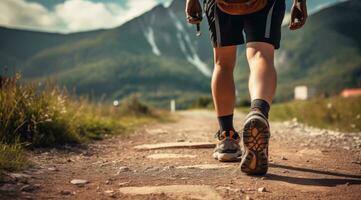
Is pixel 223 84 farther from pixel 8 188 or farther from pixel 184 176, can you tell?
pixel 8 188

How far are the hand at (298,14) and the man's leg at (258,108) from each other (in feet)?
0.89

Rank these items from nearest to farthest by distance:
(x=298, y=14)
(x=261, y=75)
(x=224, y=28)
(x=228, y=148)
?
(x=261, y=75), (x=298, y=14), (x=224, y=28), (x=228, y=148)

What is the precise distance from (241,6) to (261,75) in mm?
536

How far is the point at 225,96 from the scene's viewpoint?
375 centimetres

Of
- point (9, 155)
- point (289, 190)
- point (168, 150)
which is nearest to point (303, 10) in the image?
point (289, 190)

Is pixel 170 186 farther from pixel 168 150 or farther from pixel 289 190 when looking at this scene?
pixel 168 150

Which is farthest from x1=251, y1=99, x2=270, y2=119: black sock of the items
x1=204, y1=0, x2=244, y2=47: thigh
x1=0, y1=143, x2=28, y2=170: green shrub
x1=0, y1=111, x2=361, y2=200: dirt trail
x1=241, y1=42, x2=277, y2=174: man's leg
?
x1=0, y1=143, x2=28, y2=170: green shrub

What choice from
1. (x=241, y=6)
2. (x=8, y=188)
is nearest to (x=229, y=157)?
(x=241, y=6)

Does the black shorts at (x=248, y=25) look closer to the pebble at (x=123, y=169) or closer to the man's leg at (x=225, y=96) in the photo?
the man's leg at (x=225, y=96)

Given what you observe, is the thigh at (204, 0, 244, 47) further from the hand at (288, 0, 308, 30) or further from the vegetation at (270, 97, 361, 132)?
the vegetation at (270, 97, 361, 132)

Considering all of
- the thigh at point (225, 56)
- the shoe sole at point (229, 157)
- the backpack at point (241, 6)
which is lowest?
the shoe sole at point (229, 157)

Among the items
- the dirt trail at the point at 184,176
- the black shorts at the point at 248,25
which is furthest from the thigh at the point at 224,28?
the dirt trail at the point at 184,176

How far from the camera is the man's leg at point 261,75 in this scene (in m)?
3.05

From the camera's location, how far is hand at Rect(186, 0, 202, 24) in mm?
3766
